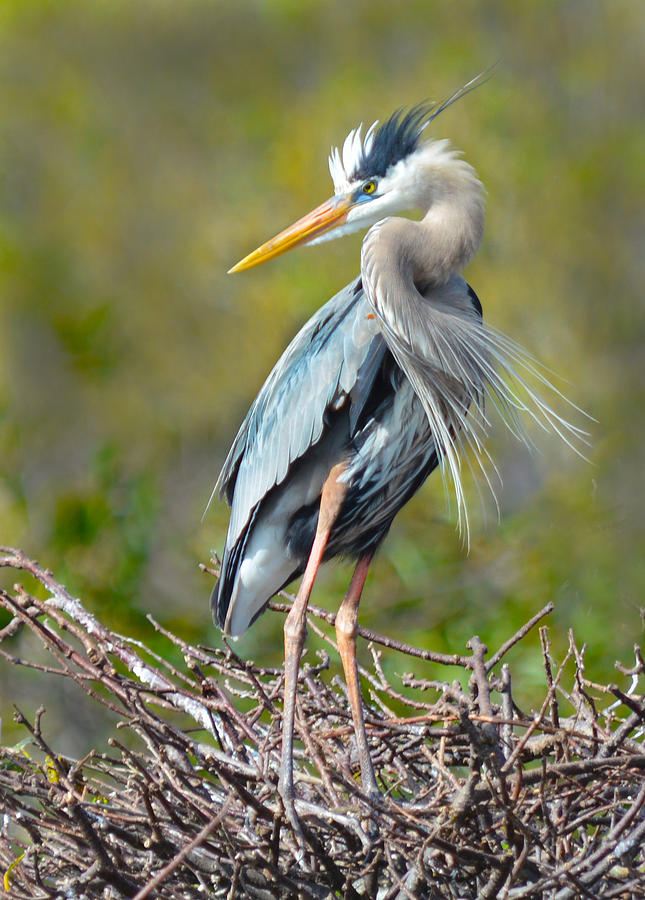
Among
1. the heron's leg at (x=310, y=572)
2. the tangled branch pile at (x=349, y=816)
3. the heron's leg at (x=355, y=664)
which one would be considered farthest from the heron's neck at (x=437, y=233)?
the tangled branch pile at (x=349, y=816)

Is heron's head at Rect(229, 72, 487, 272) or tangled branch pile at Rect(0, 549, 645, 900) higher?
heron's head at Rect(229, 72, 487, 272)

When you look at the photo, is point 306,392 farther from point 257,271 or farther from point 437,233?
point 257,271

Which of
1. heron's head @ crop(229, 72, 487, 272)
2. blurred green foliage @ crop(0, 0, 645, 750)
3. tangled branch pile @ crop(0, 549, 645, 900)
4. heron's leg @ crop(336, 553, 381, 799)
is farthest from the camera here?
blurred green foliage @ crop(0, 0, 645, 750)

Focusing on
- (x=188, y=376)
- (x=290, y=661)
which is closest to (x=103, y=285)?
(x=188, y=376)

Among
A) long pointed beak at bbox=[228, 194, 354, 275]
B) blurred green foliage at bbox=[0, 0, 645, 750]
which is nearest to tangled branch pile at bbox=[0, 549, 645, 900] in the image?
long pointed beak at bbox=[228, 194, 354, 275]

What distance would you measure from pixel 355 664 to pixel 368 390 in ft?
1.69

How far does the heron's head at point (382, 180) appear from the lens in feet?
7.58

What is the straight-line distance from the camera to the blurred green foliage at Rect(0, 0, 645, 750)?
3846 mm

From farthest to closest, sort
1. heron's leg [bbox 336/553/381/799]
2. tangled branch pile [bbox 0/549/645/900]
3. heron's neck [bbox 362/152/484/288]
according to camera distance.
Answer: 1. heron's neck [bbox 362/152/484/288]
2. heron's leg [bbox 336/553/381/799]
3. tangled branch pile [bbox 0/549/645/900]

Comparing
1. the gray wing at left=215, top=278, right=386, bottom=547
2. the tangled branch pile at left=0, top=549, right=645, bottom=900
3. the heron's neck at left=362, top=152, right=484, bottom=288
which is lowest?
the tangled branch pile at left=0, top=549, right=645, bottom=900

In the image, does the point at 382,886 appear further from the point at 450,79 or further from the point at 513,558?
the point at 450,79

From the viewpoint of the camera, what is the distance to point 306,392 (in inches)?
88.5

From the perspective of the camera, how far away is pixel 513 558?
12.7 feet

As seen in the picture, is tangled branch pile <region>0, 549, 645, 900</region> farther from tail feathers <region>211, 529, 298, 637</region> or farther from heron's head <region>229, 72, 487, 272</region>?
heron's head <region>229, 72, 487, 272</region>
